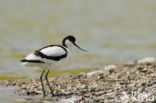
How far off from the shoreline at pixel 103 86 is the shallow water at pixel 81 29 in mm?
1226

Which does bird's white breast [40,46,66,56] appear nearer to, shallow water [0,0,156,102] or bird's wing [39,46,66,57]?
bird's wing [39,46,66,57]

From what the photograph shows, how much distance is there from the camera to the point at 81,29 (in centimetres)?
3052

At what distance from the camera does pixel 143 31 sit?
102 ft

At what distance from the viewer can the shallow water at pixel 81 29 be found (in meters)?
19.2

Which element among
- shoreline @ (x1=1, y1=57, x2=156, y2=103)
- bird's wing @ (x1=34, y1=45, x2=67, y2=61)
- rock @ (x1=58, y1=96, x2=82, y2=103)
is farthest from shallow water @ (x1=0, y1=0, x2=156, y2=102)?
rock @ (x1=58, y1=96, x2=82, y2=103)

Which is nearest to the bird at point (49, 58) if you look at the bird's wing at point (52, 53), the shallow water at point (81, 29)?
the bird's wing at point (52, 53)

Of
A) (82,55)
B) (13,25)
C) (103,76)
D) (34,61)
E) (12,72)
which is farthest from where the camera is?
(13,25)

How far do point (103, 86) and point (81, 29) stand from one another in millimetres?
18742

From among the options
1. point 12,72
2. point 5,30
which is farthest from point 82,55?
point 5,30

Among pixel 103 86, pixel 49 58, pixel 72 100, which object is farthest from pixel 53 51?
pixel 103 86

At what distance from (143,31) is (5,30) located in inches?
370

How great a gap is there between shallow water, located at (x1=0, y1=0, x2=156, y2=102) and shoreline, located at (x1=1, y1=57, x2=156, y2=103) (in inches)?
48.3

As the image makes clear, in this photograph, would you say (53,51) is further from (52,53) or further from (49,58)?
(49,58)

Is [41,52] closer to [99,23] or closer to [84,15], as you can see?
[99,23]
